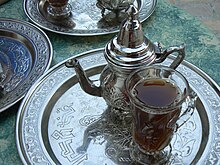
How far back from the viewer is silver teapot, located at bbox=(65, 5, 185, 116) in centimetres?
71

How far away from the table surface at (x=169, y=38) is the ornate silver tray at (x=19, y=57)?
1.2 inches

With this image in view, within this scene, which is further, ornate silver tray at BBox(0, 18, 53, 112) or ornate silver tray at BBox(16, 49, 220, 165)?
ornate silver tray at BBox(0, 18, 53, 112)

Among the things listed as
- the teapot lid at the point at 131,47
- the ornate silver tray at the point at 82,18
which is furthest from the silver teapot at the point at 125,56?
the ornate silver tray at the point at 82,18

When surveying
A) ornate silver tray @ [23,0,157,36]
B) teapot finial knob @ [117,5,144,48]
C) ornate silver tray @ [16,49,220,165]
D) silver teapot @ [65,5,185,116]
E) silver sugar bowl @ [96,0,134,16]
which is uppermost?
teapot finial knob @ [117,5,144,48]

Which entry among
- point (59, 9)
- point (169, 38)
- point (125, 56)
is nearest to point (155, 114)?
point (125, 56)

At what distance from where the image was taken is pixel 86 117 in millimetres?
820

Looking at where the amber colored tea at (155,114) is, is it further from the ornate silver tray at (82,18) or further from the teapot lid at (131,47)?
the ornate silver tray at (82,18)

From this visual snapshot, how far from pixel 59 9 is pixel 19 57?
183 millimetres

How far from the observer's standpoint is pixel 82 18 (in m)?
1.09

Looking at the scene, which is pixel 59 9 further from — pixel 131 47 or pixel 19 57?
pixel 131 47

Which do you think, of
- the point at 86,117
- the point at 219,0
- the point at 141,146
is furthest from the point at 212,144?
the point at 219,0

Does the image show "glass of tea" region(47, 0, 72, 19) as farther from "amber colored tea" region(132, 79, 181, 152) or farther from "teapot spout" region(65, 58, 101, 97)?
"amber colored tea" region(132, 79, 181, 152)

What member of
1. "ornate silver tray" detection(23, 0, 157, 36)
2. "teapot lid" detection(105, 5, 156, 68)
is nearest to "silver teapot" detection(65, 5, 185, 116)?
"teapot lid" detection(105, 5, 156, 68)

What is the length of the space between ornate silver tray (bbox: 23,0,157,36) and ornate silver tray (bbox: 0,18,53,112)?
0.15 feet
